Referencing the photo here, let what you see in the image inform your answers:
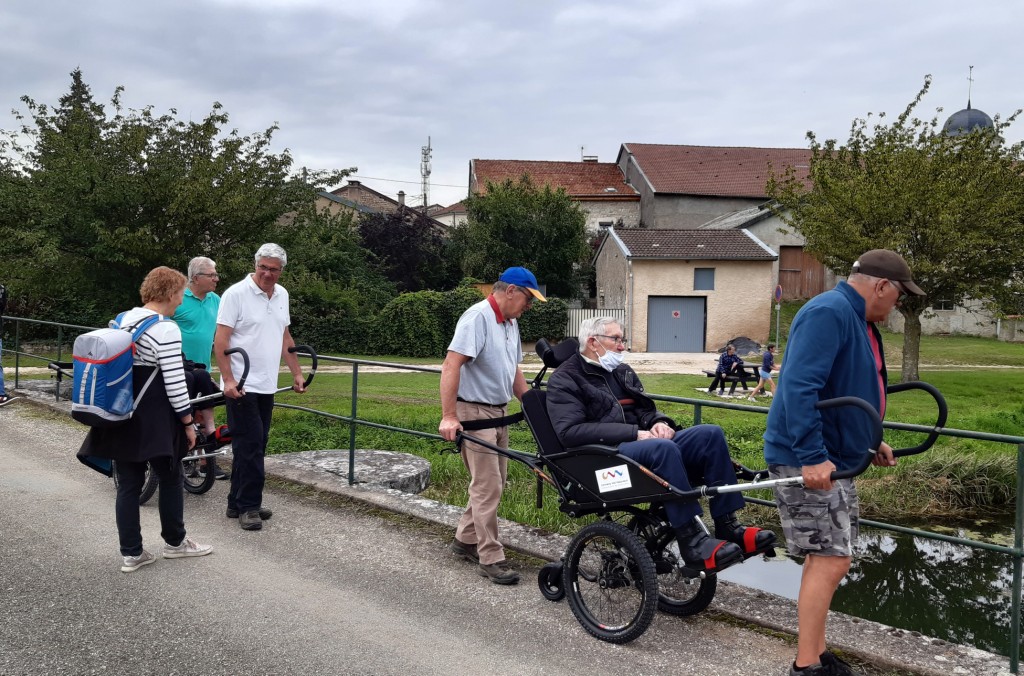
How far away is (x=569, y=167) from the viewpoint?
53031mm

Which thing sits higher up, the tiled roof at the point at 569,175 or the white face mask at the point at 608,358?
the tiled roof at the point at 569,175

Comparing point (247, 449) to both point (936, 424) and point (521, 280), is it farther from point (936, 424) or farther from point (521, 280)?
point (936, 424)

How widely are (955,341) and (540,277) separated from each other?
1774 cm

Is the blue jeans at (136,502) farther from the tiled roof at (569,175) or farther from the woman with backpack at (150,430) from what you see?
the tiled roof at (569,175)

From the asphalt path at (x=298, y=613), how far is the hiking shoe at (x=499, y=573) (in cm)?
5

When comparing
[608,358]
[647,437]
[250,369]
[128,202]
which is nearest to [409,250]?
[128,202]

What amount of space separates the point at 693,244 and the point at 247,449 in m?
30.9

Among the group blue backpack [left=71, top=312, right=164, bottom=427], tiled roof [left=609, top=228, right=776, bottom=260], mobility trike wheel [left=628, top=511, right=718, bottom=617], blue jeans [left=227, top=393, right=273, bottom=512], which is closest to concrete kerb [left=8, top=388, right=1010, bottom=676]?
mobility trike wheel [left=628, top=511, right=718, bottom=617]

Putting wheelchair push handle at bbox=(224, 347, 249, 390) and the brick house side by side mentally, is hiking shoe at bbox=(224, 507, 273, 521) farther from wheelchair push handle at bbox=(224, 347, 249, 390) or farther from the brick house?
the brick house

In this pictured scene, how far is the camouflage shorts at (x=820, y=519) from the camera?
10.9 ft

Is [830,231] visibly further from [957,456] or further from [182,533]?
[182,533]

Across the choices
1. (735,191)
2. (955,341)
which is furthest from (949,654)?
(735,191)

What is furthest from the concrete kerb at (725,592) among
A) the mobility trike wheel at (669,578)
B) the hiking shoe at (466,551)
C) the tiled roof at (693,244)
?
the tiled roof at (693,244)

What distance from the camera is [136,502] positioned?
4758mm
